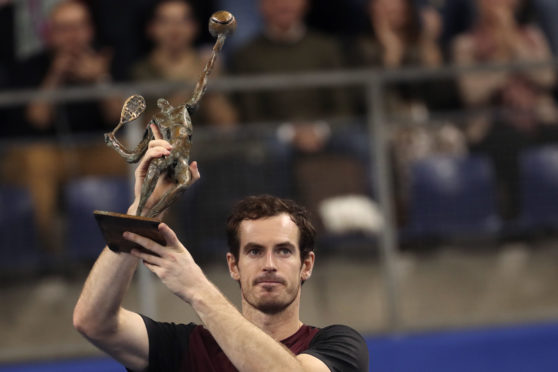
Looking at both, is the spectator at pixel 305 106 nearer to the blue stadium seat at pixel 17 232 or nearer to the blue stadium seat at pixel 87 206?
the blue stadium seat at pixel 87 206

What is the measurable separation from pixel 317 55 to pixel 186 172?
394cm

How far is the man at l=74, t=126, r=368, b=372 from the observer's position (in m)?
2.83

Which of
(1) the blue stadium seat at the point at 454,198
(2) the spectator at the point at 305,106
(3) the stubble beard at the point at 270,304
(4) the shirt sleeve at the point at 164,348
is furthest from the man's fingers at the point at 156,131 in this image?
(1) the blue stadium seat at the point at 454,198

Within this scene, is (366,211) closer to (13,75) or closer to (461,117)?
(461,117)

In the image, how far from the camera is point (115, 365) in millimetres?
5617

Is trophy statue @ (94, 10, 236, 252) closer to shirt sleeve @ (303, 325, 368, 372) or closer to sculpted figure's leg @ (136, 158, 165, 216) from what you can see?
sculpted figure's leg @ (136, 158, 165, 216)

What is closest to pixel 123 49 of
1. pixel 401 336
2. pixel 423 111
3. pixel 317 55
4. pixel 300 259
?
pixel 317 55

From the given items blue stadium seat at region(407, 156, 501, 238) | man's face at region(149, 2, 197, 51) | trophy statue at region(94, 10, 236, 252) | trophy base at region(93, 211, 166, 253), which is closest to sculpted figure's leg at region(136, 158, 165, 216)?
trophy statue at region(94, 10, 236, 252)

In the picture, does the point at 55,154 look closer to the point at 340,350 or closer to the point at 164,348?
the point at 164,348

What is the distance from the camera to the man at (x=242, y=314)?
2.83 m

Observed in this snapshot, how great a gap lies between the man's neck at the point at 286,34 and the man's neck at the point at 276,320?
3.61 meters

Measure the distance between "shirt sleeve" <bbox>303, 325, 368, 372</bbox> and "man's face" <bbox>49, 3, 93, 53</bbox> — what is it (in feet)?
11.9

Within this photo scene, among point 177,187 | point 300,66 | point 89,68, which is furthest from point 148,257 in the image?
point 300,66

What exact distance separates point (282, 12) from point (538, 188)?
1962 mm
